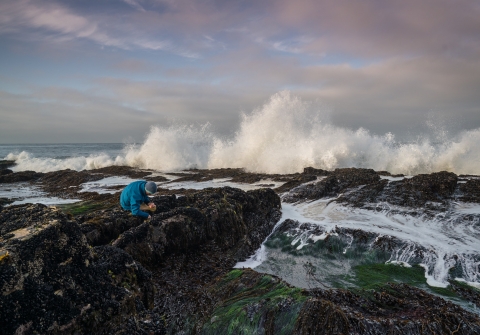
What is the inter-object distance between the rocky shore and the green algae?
1 cm

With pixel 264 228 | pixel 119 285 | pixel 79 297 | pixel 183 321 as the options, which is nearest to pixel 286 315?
pixel 183 321

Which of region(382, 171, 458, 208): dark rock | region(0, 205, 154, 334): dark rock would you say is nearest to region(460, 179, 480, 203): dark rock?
region(382, 171, 458, 208): dark rock

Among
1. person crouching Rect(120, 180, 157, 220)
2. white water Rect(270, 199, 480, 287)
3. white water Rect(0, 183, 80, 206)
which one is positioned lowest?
white water Rect(0, 183, 80, 206)

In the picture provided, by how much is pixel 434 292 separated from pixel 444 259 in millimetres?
1716

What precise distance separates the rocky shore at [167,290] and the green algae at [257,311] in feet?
0.04

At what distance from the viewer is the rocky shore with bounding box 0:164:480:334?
7.29ft

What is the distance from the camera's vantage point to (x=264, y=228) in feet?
27.6

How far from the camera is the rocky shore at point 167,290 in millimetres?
2221

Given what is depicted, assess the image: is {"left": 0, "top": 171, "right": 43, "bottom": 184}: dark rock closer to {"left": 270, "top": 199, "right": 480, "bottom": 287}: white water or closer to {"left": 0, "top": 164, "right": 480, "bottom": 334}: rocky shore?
{"left": 0, "top": 164, "right": 480, "bottom": 334}: rocky shore

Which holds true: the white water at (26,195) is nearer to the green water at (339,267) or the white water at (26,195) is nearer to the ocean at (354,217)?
the ocean at (354,217)

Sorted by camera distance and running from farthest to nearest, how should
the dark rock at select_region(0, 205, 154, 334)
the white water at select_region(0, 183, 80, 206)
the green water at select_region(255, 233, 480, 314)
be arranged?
the white water at select_region(0, 183, 80, 206) → the green water at select_region(255, 233, 480, 314) → the dark rock at select_region(0, 205, 154, 334)

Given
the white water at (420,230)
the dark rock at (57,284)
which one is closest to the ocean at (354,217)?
the white water at (420,230)

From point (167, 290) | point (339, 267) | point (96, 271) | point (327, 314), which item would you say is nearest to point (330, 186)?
point (339, 267)

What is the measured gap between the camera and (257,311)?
3.13 m
